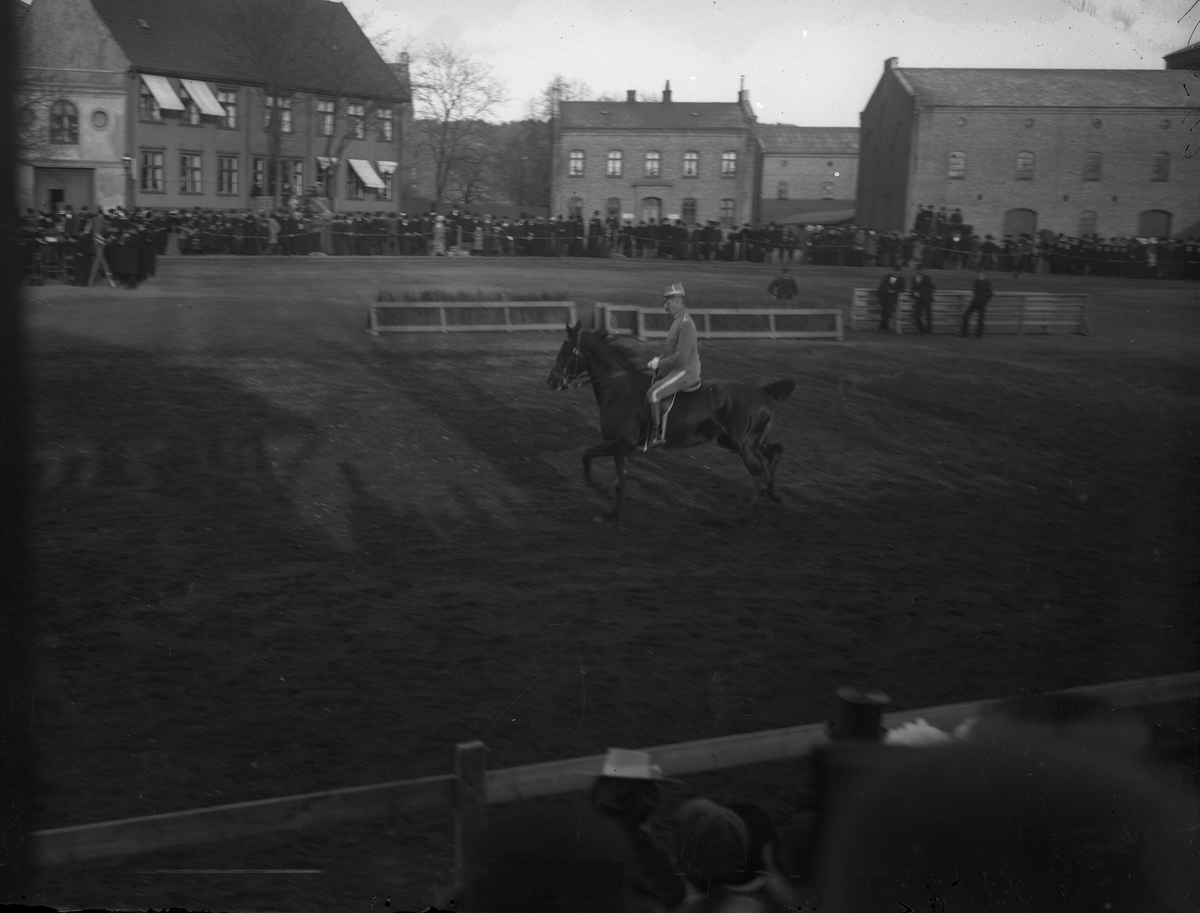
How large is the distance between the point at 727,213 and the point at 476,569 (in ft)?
75.1

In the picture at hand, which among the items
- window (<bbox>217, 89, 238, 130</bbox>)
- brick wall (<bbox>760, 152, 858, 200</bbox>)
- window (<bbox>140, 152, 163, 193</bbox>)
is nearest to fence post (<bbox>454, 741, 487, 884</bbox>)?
window (<bbox>217, 89, 238, 130</bbox>)

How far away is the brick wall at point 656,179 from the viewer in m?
25.6

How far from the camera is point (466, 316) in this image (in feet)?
65.5

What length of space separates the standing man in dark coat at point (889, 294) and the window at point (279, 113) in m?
13.5

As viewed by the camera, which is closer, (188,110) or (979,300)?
(188,110)

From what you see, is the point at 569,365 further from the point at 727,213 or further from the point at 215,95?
the point at 727,213

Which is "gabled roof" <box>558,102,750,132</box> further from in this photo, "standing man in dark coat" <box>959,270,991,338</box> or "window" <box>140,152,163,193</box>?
"window" <box>140,152,163,193</box>

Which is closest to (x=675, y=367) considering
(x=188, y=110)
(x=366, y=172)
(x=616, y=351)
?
(x=616, y=351)

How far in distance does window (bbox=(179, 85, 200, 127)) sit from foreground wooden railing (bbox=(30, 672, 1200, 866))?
14.0m

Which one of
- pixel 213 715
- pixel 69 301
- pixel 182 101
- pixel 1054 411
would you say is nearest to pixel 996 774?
pixel 213 715

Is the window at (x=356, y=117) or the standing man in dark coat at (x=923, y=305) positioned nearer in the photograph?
the window at (x=356, y=117)

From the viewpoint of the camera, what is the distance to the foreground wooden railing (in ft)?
12.0

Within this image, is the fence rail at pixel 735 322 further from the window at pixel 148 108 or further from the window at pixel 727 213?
the window at pixel 727 213

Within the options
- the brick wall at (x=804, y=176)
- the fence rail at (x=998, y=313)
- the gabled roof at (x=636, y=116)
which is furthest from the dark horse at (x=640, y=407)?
the brick wall at (x=804, y=176)
